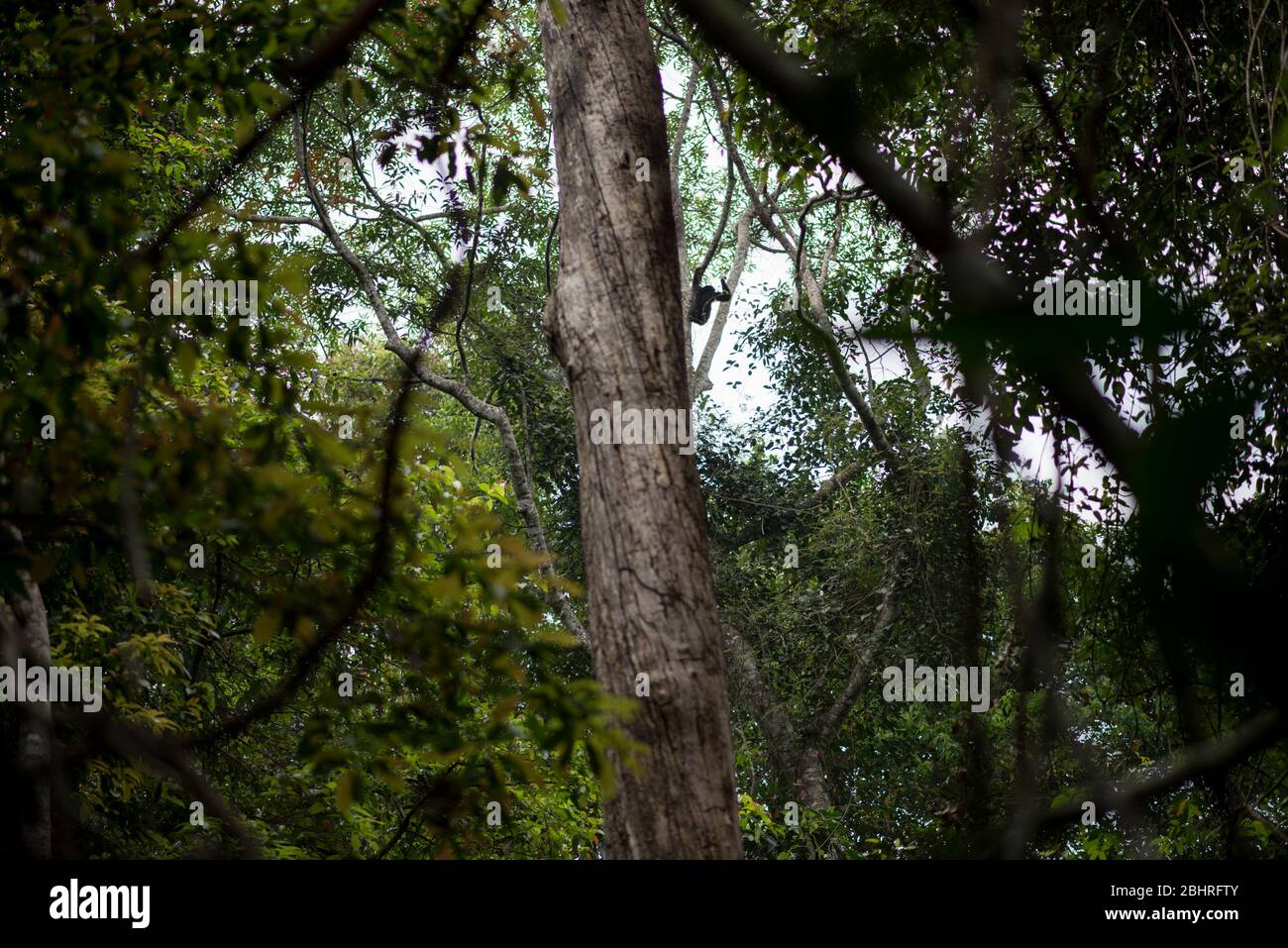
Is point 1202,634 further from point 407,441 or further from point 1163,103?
point 1163,103

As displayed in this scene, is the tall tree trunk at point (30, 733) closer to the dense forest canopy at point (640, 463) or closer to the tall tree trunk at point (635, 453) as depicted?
the dense forest canopy at point (640, 463)

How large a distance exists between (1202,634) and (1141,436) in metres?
0.07

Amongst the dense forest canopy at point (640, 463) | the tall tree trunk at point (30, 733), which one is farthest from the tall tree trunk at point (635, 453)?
the tall tree trunk at point (30, 733)

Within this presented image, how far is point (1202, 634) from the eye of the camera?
322 millimetres

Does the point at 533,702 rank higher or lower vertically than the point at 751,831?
higher

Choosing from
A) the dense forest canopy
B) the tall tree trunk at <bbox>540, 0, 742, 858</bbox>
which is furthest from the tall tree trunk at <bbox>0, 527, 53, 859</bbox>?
the tall tree trunk at <bbox>540, 0, 742, 858</bbox>

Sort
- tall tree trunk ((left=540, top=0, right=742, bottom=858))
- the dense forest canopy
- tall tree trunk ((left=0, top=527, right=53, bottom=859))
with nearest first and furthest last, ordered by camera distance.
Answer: the dense forest canopy, tall tree trunk ((left=0, top=527, right=53, bottom=859)), tall tree trunk ((left=540, top=0, right=742, bottom=858))

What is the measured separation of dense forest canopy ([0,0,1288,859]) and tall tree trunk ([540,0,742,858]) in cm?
1

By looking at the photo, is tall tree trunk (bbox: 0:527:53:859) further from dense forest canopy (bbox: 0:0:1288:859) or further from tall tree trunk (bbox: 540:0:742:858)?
tall tree trunk (bbox: 540:0:742:858)

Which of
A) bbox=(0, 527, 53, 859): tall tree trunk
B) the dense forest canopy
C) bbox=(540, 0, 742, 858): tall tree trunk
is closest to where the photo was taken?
the dense forest canopy

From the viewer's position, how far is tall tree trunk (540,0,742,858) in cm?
237

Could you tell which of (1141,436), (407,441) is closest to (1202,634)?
(1141,436)

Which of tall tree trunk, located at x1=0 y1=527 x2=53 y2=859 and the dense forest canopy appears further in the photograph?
tall tree trunk, located at x1=0 y1=527 x2=53 y2=859
